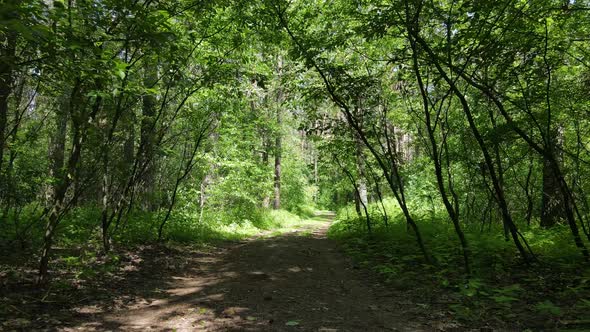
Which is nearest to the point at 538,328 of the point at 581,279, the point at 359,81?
A: the point at 581,279

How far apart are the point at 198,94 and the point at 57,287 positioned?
6403 mm

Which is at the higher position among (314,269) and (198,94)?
(198,94)

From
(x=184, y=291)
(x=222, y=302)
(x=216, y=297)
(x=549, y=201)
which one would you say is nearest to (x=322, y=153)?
(x=549, y=201)

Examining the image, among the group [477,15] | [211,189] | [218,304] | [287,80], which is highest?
[287,80]

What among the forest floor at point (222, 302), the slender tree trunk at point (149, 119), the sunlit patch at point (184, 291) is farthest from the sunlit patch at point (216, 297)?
the slender tree trunk at point (149, 119)

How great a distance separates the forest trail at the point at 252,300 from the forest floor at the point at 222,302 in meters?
0.01

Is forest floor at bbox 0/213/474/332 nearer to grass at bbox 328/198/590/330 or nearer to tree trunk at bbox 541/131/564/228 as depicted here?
grass at bbox 328/198/590/330

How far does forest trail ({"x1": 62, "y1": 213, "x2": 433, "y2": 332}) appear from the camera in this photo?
4281 millimetres

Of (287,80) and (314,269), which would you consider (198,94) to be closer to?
(287,80)

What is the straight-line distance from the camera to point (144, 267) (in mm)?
7254

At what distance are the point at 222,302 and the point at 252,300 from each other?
423 millimetres

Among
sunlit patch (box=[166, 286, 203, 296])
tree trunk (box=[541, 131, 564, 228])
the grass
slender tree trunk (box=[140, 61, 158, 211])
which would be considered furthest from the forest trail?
tree trunk (box=[541, 131, 564, 228])

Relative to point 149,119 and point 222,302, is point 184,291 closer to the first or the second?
point 222,302

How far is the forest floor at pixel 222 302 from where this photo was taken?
4.23 metres
